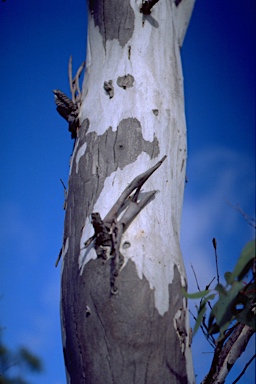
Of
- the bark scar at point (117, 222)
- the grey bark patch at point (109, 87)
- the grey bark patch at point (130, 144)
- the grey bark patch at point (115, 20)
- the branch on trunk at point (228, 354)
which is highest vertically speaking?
the grey bark patch at point (115, 20)

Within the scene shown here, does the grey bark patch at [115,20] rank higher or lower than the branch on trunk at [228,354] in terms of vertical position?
higher

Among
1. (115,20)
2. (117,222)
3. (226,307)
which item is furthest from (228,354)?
(115,20)

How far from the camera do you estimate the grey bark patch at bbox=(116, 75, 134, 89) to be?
1057mm

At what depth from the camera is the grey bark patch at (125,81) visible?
106 centimetres

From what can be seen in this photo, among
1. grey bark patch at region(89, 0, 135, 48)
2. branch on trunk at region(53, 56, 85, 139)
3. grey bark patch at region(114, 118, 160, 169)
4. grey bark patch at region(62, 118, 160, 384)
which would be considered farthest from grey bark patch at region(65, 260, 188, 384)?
grey bark patch at region(89, 0, 135, 48)

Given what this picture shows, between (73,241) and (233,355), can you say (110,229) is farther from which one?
(233,355)

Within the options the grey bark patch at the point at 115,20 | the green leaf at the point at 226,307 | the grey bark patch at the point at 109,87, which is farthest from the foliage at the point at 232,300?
the grey bark patch at the point at 115,20

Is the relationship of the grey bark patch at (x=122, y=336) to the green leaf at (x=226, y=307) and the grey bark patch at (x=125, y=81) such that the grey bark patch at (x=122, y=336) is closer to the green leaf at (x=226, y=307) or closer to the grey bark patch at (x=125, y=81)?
the green leaf at (x=226, y=307)

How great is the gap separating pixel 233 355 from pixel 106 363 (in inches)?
13.2

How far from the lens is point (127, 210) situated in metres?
0.86

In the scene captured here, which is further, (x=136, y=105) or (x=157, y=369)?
(x=136, y=105)

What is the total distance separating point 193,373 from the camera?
32.3 inches

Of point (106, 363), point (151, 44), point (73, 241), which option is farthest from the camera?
point (151, 44)

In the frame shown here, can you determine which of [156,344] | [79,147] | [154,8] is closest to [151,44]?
[154,8]
